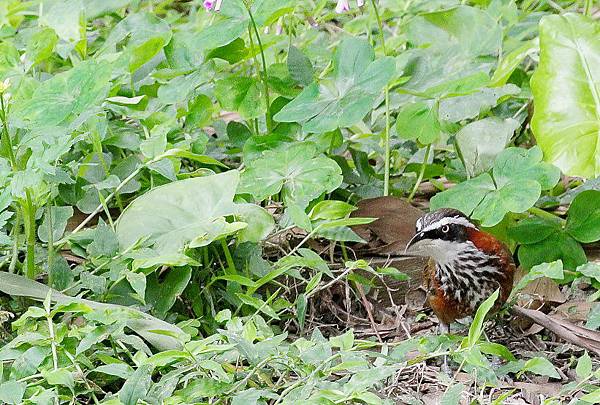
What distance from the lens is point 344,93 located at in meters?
3.91

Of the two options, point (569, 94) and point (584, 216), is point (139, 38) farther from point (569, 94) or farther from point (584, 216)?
point (584, 216)

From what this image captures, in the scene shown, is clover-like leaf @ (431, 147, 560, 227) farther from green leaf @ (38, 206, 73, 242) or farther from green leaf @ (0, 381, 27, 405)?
green leaf @ (0, 381, 27, 405)

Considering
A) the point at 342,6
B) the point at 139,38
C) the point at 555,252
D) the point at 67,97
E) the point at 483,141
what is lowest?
the point at 555,252

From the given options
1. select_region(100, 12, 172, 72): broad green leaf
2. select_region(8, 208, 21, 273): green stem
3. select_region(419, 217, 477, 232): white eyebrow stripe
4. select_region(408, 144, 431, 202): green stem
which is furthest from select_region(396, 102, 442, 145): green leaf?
select_region(8, 208, 21, 273): green stem

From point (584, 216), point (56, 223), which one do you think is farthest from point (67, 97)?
point (584, 216)

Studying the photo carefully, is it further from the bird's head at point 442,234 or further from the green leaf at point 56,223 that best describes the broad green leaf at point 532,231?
the green leaf at point 56,223

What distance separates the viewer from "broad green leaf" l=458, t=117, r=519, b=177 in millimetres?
4082

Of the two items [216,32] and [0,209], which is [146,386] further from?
[216,32]

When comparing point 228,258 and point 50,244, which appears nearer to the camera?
point 50,244

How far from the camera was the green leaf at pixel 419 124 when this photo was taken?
4.04 m

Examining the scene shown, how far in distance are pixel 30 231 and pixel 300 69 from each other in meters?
1.25

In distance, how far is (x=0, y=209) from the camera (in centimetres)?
317

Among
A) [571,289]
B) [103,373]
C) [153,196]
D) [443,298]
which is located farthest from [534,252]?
Result: [103,373]

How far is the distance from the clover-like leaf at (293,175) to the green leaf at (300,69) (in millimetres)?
362
